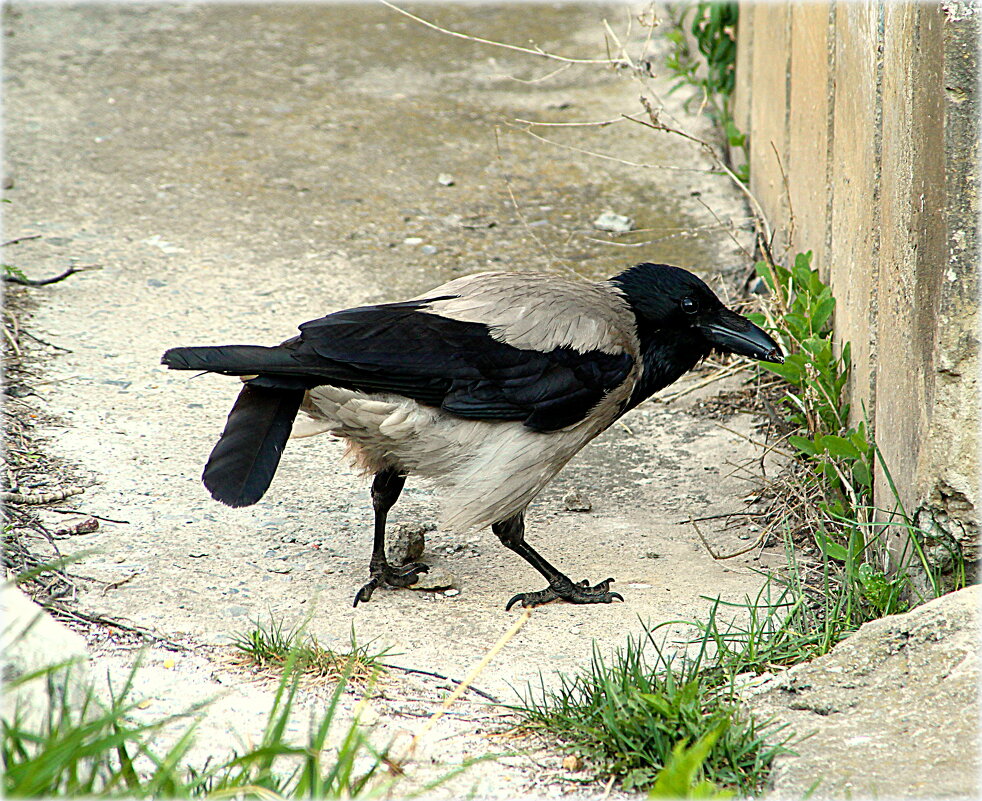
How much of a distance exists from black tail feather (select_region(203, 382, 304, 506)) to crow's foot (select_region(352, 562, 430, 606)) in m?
0.59

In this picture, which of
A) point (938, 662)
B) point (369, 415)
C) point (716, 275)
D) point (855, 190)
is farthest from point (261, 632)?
point (716, 275)

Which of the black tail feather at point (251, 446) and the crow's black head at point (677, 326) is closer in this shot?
the black tail feather at point (251, 446)

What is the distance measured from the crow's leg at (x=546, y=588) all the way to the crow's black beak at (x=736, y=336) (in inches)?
34.1

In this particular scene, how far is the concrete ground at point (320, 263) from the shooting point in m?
3.77

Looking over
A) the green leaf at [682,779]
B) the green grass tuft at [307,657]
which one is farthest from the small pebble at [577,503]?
the green leaf at [682,779]

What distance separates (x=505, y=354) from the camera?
151 inches

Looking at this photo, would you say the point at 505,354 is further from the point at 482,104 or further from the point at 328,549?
the point at 482,104

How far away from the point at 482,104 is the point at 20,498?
14.9 ft

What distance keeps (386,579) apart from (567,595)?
583 mm

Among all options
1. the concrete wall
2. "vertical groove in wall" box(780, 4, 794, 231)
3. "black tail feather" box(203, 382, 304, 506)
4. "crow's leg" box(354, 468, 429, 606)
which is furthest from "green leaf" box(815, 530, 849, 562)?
"vertical groove in wall" box(780, 4, 794, 231)

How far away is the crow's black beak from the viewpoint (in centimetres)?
411

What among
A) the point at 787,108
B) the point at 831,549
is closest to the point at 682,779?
the point at 831,549

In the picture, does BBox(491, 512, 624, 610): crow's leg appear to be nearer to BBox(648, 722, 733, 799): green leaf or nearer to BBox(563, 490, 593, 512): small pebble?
BBox(563, 490, 593, 512): small pebble

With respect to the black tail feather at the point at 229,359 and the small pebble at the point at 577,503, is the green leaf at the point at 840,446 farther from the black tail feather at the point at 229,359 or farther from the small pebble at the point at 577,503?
the black tail feather at the point at 229,359
